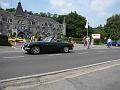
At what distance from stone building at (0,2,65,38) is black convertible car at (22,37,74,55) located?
74513 mm

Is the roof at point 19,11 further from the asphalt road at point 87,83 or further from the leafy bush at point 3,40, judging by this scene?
the asphalt road at point 87,83

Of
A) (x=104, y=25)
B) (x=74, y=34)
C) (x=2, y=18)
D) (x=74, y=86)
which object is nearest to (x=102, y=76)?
(x=74, y=86)

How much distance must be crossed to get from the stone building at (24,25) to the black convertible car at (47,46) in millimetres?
74513

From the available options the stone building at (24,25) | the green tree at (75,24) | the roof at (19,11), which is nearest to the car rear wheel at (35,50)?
the stone building at (24,25)

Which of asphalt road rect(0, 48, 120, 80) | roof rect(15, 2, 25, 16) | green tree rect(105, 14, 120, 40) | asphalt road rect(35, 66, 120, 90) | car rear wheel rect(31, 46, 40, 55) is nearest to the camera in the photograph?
asphalt road rect(35, 66, 120, 90)

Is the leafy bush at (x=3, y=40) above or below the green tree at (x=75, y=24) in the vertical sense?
below

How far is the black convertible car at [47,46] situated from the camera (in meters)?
24.8

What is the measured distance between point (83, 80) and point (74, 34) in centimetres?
11809

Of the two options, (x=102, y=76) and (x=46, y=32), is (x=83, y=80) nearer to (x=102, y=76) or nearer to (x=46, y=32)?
(x=102, y=76)

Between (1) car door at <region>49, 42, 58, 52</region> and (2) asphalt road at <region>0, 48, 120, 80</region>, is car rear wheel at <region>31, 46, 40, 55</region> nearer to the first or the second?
(1) car door at <region>49, 42, 58, 52</region>

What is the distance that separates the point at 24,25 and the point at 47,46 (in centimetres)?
9514

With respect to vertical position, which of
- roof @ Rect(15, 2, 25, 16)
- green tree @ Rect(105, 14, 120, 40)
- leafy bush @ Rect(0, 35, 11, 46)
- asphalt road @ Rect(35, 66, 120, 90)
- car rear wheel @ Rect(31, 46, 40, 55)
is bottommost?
asphalt road @ Rect(35, 66, 120, 90)

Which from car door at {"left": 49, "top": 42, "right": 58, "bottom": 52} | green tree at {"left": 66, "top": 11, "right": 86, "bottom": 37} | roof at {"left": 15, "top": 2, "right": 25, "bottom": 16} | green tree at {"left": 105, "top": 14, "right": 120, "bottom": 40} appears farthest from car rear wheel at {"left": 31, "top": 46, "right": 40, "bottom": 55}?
green tree at {"left": 66, "top": 11, "right": 86, "bottom": 37}

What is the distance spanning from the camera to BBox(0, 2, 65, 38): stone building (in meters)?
110
